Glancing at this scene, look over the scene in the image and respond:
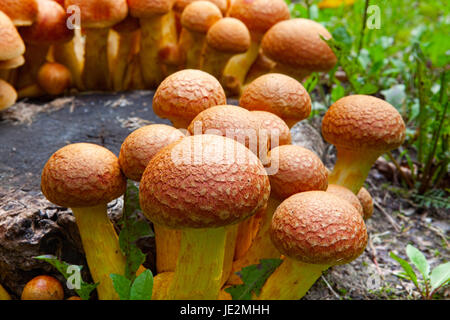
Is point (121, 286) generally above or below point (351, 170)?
below

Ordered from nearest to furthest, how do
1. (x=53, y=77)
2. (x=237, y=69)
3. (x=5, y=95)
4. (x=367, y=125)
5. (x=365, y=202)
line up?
(x=367, y=125), (x=365, y=202), (x=5, y=95), (x=53, y=77), (x=237, y=69)

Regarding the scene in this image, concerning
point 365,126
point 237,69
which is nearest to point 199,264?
point 365,126

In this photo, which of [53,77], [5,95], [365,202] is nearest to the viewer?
[365,202]

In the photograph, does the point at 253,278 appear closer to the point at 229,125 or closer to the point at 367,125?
the point at 229,125

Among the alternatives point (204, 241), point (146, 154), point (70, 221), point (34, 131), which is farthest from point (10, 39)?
point (204, 241)

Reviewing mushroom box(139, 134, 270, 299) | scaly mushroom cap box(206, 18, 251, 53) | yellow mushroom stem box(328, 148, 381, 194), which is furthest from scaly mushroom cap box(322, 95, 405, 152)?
scaly mushroom cap box(206, 18, 251, 53)

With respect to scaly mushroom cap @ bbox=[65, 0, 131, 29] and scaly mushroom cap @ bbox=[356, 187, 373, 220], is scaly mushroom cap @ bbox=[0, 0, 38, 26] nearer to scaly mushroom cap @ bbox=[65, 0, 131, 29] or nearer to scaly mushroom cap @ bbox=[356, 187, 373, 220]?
scaly mushroom cap @ bbox=[65, 0, 131, 29]

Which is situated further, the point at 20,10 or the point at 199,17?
the point at 199,17
